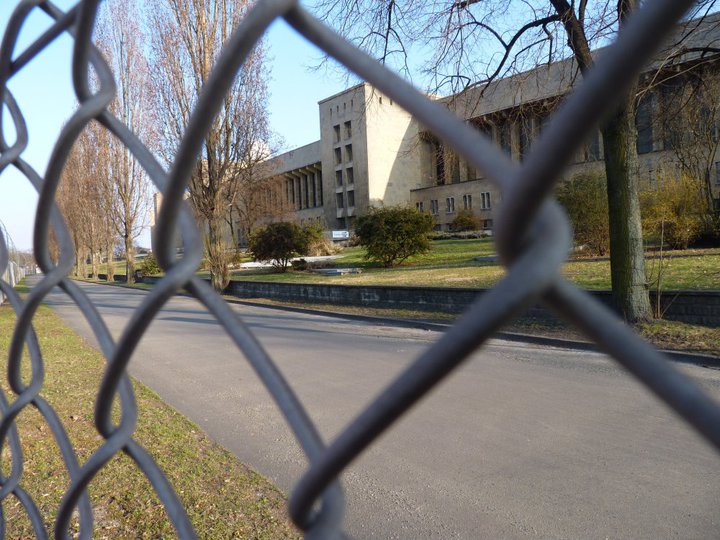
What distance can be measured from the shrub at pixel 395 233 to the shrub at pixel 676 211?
750 cm

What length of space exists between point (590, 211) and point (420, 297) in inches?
318

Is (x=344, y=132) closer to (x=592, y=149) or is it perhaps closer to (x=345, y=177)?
(x=345, y=177)

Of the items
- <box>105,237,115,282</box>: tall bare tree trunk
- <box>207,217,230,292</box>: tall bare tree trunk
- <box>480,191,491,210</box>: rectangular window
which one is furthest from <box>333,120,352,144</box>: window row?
<box>207,217,230,292</box>: tall bare tree trunk

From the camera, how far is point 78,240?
4047 cm

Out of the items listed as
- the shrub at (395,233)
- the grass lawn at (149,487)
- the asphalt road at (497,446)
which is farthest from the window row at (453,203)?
the grass lawn at (149,487)

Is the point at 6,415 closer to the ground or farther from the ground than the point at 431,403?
farther from the ground

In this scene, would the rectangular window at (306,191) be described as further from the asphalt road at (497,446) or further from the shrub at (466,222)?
the asphalt road at (497,446)

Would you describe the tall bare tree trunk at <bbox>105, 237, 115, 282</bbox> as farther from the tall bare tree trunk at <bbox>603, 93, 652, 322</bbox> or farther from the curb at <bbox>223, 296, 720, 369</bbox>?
the tall bare tree trunk at <bbox>603, 93, 652, 322</bbox>

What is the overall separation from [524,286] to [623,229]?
9137 millimetres

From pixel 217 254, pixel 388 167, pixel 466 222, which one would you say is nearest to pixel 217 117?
pixel 217 254

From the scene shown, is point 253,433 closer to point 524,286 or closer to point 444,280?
point 524,286

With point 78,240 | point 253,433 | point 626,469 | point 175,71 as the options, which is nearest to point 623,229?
point 626,469

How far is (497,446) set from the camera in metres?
4.40

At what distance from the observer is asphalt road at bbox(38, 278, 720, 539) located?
10.9ft
